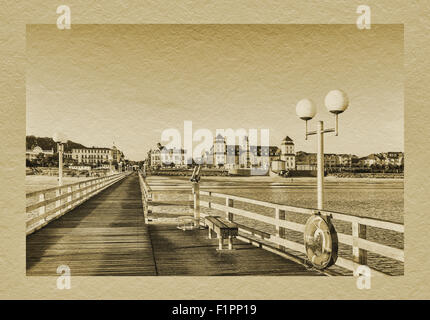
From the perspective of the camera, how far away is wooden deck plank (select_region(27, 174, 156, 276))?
5.53 metres

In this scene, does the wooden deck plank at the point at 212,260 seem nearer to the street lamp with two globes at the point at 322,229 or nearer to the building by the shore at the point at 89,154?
the street lamp with two globes at the point at 322,229

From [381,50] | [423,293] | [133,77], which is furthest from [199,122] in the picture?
[423,293]

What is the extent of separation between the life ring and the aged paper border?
0.82 ft

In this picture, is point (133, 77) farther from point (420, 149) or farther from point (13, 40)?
point (420, 149)

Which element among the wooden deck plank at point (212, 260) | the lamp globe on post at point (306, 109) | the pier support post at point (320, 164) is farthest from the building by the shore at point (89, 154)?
the pier support post at point (320, 164)

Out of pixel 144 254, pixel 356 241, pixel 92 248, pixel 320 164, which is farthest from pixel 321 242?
pixel 92 248

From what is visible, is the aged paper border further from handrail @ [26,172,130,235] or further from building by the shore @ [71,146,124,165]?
building by the shore @ [71,146,124,165]

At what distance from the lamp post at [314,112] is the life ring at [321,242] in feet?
0.89

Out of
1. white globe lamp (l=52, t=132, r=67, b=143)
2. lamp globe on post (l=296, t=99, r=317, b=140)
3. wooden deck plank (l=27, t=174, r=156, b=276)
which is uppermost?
lamp globe on post (l=296, t=99, r=317, b=140)

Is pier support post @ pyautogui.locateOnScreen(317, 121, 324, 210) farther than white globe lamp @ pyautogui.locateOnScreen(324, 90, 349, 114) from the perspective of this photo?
Yes

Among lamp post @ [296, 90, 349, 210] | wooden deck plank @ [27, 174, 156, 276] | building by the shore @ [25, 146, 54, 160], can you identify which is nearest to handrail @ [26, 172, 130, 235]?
wooden deck plank @ [27, 174, 156, 276]

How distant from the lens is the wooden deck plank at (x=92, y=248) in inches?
218

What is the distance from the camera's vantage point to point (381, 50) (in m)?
5.37
